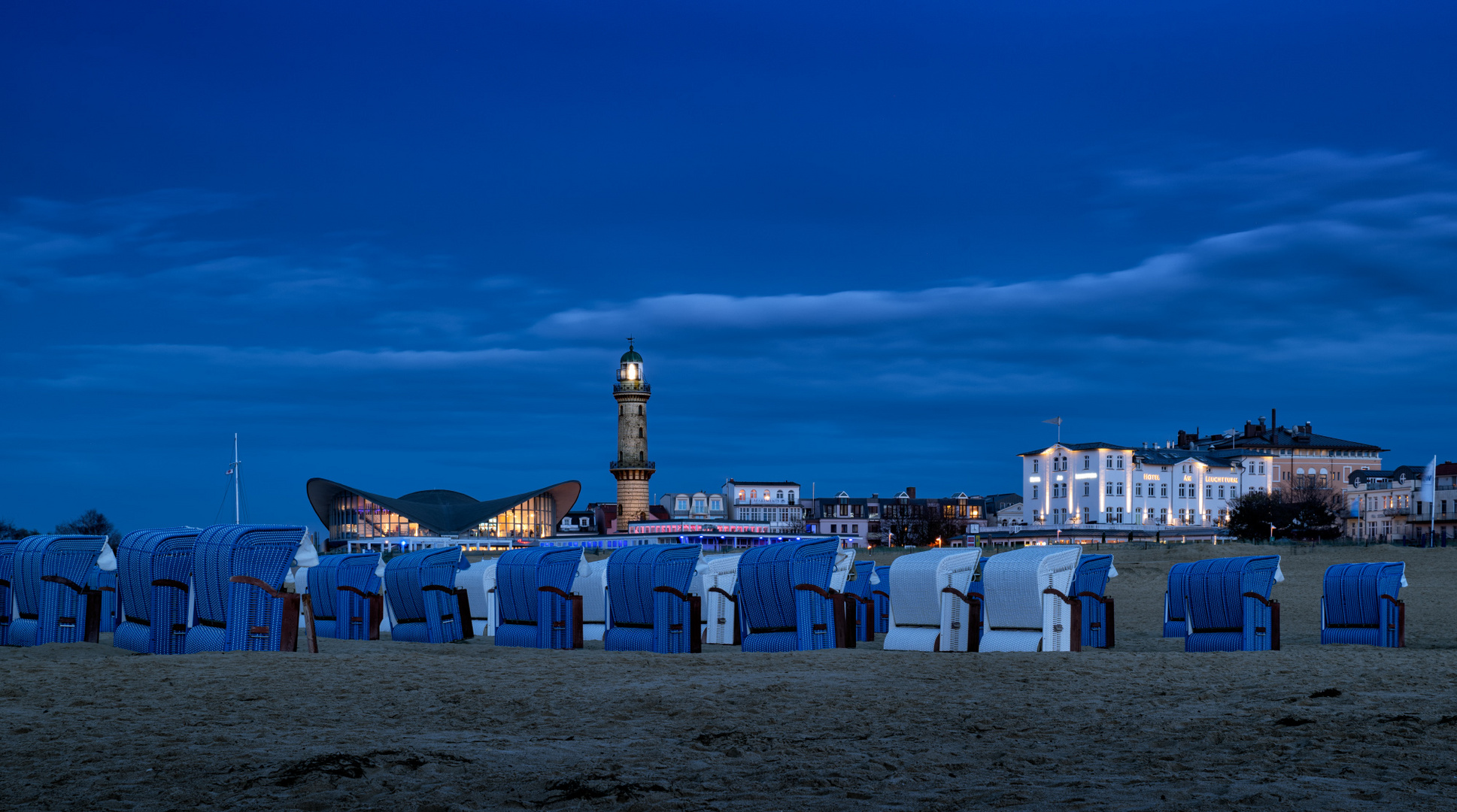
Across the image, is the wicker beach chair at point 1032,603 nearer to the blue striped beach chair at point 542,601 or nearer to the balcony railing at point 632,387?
the blue striped beach chair at point 542,601

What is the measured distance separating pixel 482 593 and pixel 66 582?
834 centimetres

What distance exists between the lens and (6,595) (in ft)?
65.0

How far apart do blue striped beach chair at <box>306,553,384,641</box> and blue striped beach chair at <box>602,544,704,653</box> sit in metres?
7.31

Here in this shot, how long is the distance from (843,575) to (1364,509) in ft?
386

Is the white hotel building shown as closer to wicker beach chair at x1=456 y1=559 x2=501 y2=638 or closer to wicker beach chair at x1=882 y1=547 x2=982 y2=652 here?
wicker beach chair at x1=456 y1=559 x2=501 y2=638

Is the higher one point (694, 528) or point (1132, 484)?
point (1132, 484)

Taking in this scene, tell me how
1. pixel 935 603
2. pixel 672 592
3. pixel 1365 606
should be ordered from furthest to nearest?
pixel 1365 606
pixel 935 603
pixel 672 592

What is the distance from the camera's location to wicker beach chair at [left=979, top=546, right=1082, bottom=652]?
1769 cm

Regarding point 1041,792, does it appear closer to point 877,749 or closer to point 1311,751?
point 877,749

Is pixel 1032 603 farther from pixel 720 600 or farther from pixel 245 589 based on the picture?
pixel 245 589

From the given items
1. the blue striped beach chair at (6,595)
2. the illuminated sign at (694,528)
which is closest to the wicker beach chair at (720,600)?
the blue striped beach chair at (6,595)

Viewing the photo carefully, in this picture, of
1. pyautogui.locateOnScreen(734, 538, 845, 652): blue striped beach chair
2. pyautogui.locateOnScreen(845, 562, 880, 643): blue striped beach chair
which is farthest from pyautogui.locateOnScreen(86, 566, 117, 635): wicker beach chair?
pyautogui.locateOnScreen(845, 562, 880, 643): blue striped beach chair

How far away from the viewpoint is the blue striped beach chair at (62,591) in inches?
726

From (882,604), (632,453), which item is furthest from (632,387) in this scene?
(882,604)
